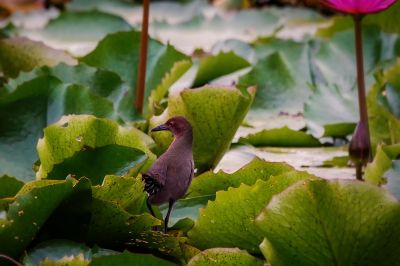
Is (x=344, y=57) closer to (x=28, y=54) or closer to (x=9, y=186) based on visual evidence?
(x=28, y=54)

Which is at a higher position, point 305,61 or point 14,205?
point 14,205

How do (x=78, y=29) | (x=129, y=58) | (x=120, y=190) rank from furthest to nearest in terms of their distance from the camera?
(x=78, y=29) < (x=129, y=58) < (x=120, y=190)

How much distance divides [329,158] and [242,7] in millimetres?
2135

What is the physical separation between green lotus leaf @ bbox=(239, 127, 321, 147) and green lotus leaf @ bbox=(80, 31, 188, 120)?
237 mm

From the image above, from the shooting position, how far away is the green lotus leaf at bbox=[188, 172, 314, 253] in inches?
39.6

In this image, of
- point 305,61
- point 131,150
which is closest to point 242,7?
point 305,61

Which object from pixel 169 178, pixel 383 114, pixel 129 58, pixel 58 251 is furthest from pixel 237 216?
pixel 129 58

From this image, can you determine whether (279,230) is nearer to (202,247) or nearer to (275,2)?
(202,247)

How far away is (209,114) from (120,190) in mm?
310

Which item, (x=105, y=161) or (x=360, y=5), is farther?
(x=360, y=5)

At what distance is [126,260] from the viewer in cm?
87

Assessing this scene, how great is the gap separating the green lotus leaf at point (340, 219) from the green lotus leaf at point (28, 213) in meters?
0.22

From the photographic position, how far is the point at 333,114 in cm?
170

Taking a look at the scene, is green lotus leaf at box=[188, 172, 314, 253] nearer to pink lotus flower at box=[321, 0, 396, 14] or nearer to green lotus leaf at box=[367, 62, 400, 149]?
pink lotus flower at box=[321, 0, 396, 14]
